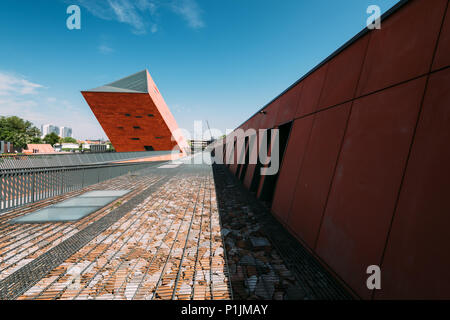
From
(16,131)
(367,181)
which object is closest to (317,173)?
(367,181)

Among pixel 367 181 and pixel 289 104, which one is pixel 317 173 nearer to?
pixel 367 181

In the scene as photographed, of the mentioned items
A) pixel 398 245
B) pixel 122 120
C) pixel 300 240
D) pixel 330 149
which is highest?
pixel 122 120

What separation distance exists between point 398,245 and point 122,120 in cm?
4176

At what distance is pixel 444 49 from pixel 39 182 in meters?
11.3

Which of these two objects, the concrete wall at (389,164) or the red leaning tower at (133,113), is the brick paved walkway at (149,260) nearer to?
the concrete wall at (389,164)

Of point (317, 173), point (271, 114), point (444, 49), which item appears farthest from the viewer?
point (271, 114)

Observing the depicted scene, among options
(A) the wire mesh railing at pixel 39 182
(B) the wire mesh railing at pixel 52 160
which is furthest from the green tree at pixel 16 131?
(A) the wire mesh railing at pixel 39 182

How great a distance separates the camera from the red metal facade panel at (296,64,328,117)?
198 inches

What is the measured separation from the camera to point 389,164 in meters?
2.50

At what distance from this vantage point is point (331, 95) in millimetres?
4391

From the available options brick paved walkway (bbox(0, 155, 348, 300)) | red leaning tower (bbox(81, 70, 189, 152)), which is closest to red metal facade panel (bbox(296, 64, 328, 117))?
brick paved walkway (bbox(0, 155, 348, 300))

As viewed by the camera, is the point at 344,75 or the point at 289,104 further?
the point at 289,104
